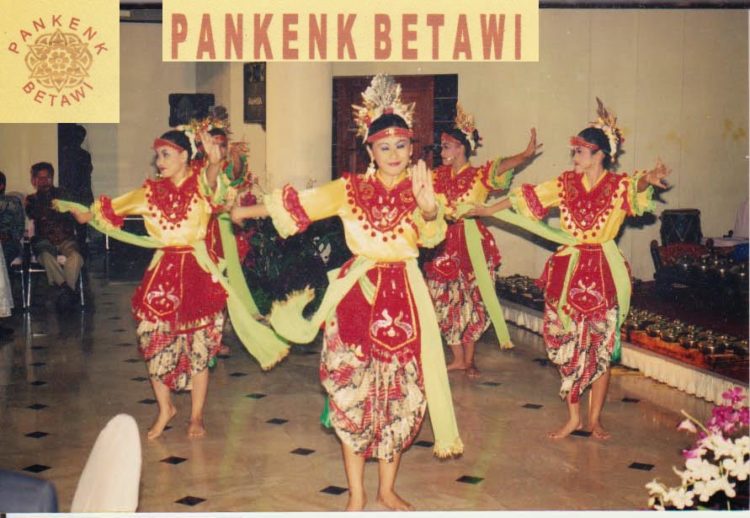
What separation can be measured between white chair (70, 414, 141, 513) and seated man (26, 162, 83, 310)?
686cm

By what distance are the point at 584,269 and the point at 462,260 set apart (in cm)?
168

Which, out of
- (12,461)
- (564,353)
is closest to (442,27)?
(564,353)

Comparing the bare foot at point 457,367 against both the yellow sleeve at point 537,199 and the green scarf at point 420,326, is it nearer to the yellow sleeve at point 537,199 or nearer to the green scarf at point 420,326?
the yellow sleeve at point 537,199

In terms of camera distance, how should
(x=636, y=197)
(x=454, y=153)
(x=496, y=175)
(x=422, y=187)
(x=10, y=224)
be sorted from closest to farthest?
(x=422, y=187)
(x=636, y=197)
(x=496, y=175)
(x=454, y=153)
(x=10, y=224)

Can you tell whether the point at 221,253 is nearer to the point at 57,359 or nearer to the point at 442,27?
the point at 57,359

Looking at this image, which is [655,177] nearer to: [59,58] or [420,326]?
[420,326]

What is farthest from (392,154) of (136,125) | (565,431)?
(136,125)

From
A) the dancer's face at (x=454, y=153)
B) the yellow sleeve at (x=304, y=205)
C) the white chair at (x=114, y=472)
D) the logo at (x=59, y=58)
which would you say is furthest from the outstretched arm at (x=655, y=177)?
the white chair at (x=114, y=472)

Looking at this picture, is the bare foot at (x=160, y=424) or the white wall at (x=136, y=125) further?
the white wall at (x=136, y=125)

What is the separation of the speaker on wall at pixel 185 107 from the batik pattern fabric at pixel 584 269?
8.30 meters

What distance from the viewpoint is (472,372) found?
23.2ft

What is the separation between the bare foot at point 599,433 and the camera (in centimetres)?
562

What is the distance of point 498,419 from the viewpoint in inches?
238

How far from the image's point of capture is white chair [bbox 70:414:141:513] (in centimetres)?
268
